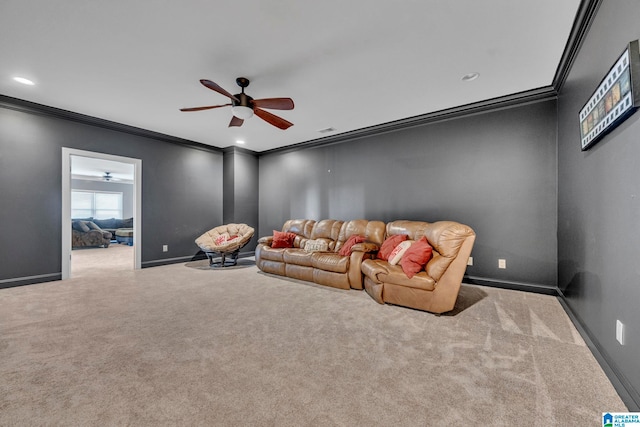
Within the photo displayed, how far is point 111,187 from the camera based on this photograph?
11148 millimetres

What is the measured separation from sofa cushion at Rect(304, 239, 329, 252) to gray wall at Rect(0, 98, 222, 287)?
3004mm

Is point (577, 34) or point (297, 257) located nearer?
point (577, 34)

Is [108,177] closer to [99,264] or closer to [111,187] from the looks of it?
[111,187]

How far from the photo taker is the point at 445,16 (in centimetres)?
218

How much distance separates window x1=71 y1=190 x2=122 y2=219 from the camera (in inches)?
408

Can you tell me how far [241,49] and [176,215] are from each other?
161 inches

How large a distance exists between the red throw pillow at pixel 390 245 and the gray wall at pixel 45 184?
435 cm

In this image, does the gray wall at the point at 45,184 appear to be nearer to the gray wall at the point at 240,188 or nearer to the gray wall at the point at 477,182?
the gray wall at the point at 240,188

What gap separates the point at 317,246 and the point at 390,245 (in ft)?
4.61

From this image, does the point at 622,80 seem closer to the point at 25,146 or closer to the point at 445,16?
the point at 445,16

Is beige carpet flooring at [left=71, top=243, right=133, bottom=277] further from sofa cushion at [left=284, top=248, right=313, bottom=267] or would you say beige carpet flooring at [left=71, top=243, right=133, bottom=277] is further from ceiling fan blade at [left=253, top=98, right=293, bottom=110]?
ceiling fan blade at [left=253, top=98, right=293, bottom=110]

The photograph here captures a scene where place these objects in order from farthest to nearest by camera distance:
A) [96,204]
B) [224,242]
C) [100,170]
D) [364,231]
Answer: [96,204], [100,170], [224,242], [364,231]

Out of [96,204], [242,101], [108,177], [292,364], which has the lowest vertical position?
[292,364]

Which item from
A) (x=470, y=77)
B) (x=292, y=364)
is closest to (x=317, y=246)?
(x=292, y=364)
